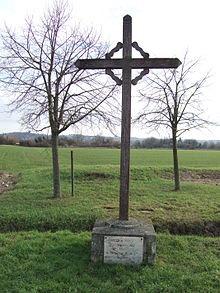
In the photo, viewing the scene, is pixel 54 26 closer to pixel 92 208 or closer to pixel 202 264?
pixel 92 208

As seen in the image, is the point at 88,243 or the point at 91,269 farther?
the point at 88,243

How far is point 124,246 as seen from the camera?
4.34 meters

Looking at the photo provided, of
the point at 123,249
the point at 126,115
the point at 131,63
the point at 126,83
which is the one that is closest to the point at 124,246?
the point at 123,249

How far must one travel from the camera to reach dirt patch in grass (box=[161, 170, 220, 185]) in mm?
15594

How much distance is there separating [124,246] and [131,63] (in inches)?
121

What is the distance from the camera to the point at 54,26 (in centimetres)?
898

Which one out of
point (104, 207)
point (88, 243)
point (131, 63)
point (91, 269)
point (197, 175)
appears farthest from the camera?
point (197, 175)

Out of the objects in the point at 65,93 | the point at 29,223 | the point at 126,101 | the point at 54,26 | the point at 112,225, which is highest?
the point at 54,26

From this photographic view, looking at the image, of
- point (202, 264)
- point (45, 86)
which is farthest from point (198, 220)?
point (45, 86)

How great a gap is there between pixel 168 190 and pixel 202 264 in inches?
283

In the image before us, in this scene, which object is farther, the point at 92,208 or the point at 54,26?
the point at 54,26

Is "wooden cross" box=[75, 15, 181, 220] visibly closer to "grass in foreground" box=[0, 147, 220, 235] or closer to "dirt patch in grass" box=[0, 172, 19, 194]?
"grass in foreground" box=[0, 147, 220, 235]

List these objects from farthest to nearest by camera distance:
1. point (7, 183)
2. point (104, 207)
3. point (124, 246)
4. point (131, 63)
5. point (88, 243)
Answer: point (7, 183) → point (104, 207) → point (88, 243) → point (131, 63) → point (124, 246)

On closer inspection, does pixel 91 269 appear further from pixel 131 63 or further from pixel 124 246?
pixel 131 63
